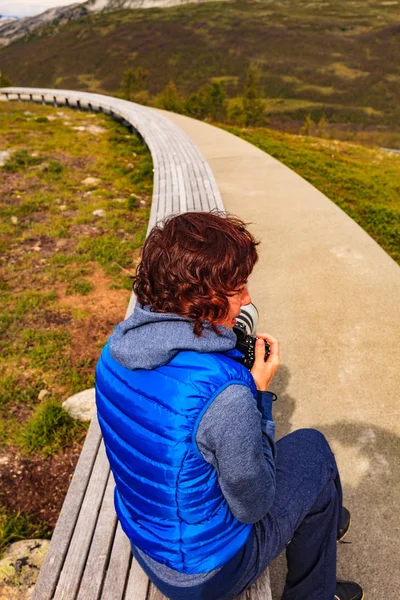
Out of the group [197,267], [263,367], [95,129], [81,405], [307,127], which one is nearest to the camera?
[197,267]

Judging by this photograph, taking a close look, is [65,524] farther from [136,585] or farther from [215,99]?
[215,99]

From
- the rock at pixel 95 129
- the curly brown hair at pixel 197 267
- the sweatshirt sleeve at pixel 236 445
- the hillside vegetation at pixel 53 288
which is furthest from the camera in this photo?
the rock at pixel 95 129

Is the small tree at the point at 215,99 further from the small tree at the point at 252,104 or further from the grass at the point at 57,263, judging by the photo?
the grass at the point at 57,263

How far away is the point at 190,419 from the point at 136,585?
4.14 ft

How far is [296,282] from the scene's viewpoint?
552 cm

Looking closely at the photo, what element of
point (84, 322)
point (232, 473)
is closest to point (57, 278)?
point (84, 322)

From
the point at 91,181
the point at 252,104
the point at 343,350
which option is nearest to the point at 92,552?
the point at 343,350

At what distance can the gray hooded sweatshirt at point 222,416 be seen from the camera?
4.77 feet

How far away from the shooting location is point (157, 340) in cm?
152

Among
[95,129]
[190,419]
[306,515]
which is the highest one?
[190,419]

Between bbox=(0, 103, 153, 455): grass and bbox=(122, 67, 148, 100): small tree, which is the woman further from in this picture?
bbox=(122, 67, 148, 100): small tree

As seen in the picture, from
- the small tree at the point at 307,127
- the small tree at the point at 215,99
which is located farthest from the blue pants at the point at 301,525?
the small tree at the point at 307,127

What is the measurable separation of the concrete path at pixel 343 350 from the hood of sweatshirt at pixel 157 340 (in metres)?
1.90

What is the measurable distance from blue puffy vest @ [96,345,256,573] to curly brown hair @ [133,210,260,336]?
18 cm
